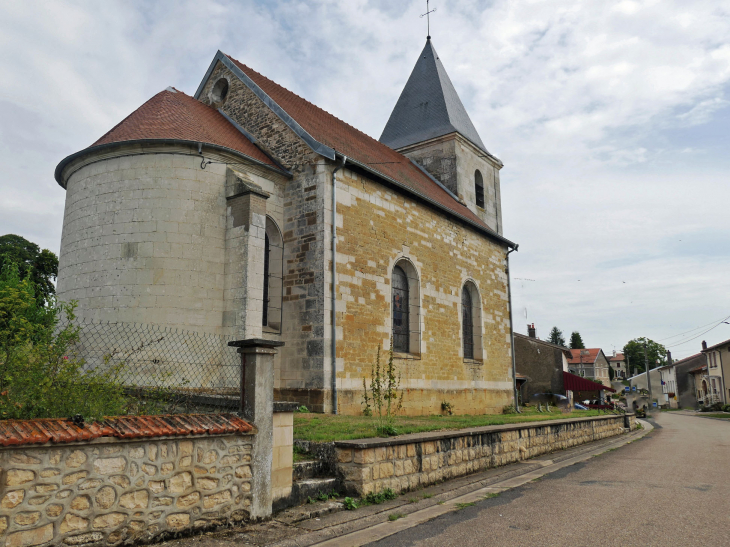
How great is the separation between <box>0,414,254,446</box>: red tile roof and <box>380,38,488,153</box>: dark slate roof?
1869 cm

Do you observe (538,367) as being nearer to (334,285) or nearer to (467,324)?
(467,324)

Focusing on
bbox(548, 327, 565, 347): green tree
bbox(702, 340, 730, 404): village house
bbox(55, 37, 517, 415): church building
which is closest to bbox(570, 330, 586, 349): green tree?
bbox(548, 327, 565, 347): green tree

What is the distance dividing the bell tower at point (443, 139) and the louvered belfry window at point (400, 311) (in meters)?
7.79

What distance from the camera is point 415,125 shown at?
23531 millimetres

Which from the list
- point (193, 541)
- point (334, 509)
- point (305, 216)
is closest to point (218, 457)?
point (193, 541)

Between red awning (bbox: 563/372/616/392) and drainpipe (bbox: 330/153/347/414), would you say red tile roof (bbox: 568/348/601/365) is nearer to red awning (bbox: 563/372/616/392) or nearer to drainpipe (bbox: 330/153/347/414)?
red awning (bbox: 563/372/616/392)

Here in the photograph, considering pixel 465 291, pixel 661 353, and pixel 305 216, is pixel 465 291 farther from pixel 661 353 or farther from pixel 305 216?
pixel 661 353

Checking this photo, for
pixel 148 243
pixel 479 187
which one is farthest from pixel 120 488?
pixel 479 187

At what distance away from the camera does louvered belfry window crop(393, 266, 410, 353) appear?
46.3ft

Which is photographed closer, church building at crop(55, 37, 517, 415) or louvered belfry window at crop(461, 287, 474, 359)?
church building at crop(55, 37, 517, 415)

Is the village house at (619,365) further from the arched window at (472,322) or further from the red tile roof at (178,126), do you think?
the red tile roof at (178,126)

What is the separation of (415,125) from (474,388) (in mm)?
12211

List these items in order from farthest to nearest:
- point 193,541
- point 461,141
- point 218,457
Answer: point 461,141
point 218,457
point 193,541

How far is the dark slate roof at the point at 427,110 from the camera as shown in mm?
22648
